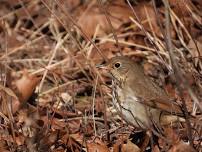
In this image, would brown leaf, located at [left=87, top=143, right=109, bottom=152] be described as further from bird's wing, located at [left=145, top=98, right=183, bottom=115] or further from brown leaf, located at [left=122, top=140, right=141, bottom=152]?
bird's wing, located at [left=145, top=98, right=183, bottom=115]

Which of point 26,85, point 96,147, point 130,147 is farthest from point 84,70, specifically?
point 130,147

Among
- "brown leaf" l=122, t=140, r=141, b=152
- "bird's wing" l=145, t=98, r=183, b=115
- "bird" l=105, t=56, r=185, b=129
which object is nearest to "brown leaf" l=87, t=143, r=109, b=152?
"brown leaf" l=122, t=140, r=141, b=152

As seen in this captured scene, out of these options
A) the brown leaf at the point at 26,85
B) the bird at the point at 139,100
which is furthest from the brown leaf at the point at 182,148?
the brown leaf at the point at 26,85

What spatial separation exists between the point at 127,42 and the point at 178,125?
7.98ft

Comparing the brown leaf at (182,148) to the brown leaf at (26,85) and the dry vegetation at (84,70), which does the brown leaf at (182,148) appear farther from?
the brown leaf at (26,85)

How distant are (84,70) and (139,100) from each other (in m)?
1.58

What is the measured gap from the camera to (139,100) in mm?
5191

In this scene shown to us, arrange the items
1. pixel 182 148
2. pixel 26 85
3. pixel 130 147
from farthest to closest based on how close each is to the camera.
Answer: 1. pixel 26 85
2. pixel 130 147
3. pixel 182 148

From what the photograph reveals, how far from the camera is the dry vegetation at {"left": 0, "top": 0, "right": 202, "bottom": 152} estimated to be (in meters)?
5.01

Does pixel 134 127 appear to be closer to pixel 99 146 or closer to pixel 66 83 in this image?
pixel 99 146

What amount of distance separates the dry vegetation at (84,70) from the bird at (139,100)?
0.47ft

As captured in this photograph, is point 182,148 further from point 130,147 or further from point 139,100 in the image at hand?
point 139,100

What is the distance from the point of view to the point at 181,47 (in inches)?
273

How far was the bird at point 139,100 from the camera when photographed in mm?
5109
